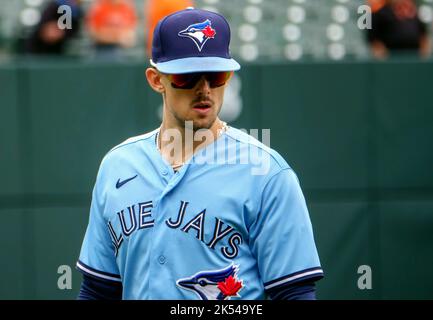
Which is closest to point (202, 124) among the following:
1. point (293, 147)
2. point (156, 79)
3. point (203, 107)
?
point (203, 107)

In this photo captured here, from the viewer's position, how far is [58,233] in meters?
6.16

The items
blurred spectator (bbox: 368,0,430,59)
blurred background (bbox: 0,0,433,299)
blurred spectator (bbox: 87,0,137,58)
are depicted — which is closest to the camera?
blurred background (bbox: 0,0,433,299)

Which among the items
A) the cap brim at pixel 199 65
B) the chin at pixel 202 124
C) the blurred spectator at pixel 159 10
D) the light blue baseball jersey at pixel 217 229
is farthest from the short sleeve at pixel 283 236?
the blurred spectator at pixel 159 10

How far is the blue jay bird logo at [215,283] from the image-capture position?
279 cm

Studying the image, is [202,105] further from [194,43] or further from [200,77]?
[194,43]

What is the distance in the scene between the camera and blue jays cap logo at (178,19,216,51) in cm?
288

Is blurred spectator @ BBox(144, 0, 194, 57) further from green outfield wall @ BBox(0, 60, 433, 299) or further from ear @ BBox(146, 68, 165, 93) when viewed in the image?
ear @ BBox(146, 68, 165, 93)

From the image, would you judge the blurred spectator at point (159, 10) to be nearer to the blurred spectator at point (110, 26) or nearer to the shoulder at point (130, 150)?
the blurred spectator at point (110, 26)

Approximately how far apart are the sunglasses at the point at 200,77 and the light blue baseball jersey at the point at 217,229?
0.64 feet

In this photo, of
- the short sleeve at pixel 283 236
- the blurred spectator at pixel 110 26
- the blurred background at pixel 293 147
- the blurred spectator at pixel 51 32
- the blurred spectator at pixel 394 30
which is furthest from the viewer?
the blurred spectator at pixel 394 30

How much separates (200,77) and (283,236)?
22.9 inches

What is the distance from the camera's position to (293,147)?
630 cm

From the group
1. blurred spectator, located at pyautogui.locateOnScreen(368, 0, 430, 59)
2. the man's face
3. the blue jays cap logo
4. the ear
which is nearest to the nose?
the man's face

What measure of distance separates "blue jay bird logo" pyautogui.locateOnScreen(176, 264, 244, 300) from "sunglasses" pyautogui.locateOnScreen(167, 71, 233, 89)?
0.60 meters
